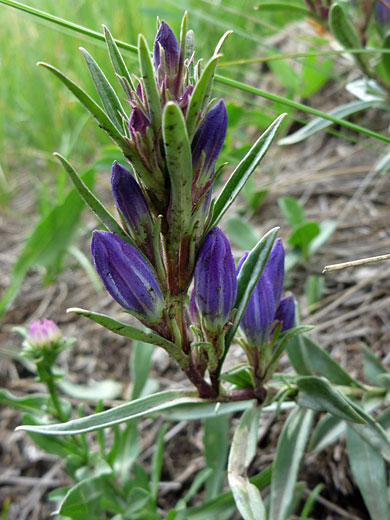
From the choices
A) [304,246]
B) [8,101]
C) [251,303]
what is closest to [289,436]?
[251,303]

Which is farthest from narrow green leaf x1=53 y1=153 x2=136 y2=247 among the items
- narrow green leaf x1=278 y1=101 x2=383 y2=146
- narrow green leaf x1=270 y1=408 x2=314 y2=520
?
narrow green leaf x1=278 y1=101 x2=383 y2=146

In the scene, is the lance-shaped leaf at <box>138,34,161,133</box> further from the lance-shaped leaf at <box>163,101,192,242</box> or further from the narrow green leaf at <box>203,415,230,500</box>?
the narrow green leaf at <box>203,415,230,500</box>

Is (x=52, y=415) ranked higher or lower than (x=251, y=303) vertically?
lower

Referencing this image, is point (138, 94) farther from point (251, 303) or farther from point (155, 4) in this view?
point (155, 4)

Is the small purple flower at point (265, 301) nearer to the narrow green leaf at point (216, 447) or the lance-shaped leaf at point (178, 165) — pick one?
the lance-shaped leaf at point (178, 165)

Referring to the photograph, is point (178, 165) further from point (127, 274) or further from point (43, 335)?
point (43, 335)

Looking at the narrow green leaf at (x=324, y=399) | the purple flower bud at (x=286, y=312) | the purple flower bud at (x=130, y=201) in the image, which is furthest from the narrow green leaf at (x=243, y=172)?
the narrow green leaf at (x=324, y=399)

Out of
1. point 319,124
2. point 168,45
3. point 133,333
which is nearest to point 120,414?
point 133,333

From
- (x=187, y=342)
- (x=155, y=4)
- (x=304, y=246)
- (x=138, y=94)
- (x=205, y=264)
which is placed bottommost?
(x=304, y=246)
